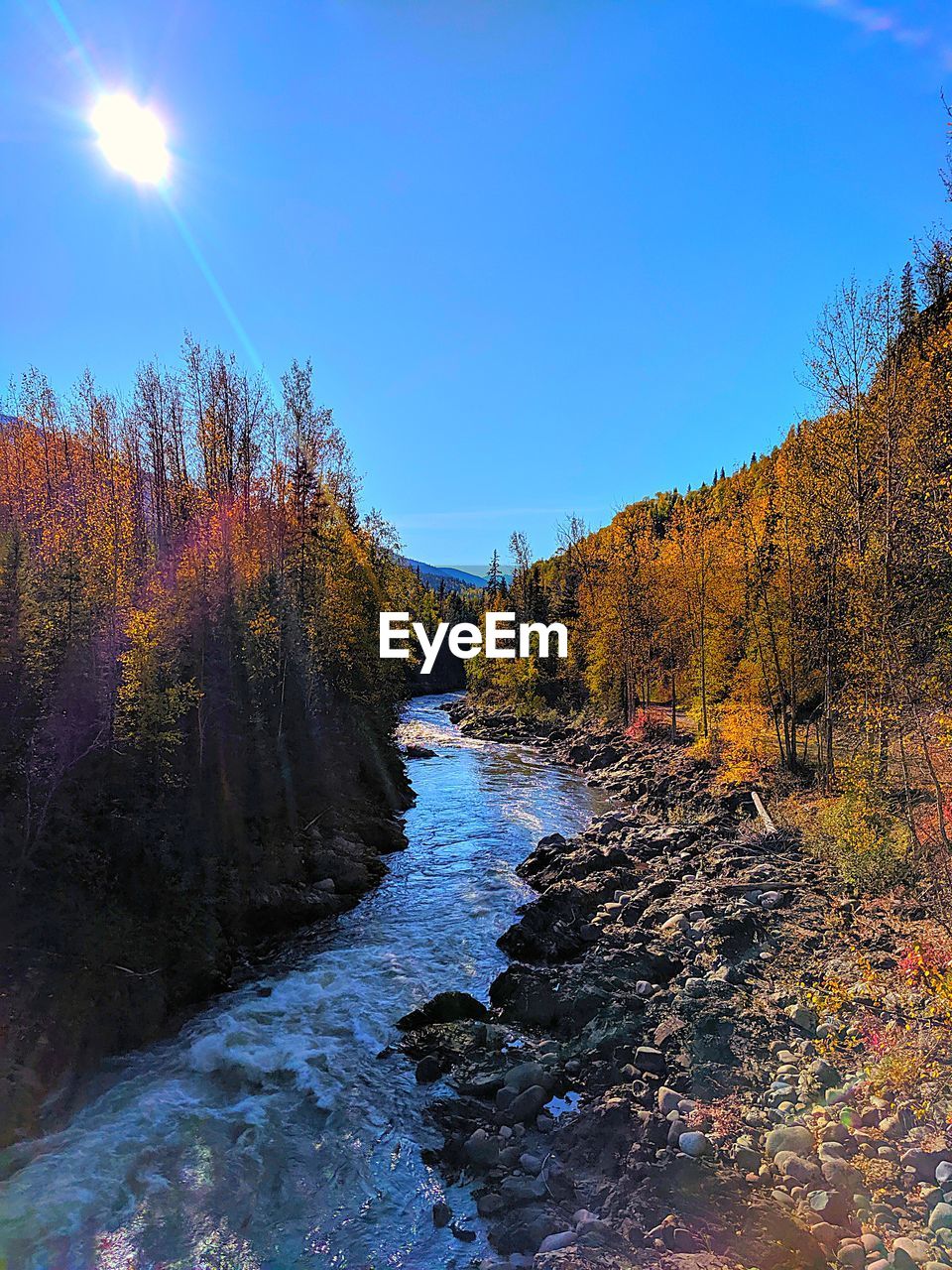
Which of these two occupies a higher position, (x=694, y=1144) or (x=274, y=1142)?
(x=694, y=1144)

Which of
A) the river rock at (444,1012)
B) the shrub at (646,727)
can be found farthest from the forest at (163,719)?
the shrub at (646,727)

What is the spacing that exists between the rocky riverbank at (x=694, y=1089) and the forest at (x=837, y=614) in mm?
2525

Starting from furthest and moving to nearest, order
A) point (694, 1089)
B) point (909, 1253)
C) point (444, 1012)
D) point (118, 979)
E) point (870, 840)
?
point (870, 840) < point (444, 1012) < point (118, 979) < point (694, 1089) < point (909, 1253)

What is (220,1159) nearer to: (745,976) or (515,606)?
(745,976)

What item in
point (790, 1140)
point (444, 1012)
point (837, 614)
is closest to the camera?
point (790, 1140)

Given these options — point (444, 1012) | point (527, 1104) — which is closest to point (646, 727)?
point (444, 1012)

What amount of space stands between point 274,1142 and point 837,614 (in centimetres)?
1980

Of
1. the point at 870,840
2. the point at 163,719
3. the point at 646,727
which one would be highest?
the point at 163,719

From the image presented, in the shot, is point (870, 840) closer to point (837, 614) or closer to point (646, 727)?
point (837, 614)

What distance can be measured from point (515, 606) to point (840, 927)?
61.0 meters

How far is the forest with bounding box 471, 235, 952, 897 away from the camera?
39.6 feet

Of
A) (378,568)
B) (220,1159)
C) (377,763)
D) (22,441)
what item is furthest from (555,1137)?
(378,568)

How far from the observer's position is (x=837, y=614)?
2102cm

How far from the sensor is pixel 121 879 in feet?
43.5
